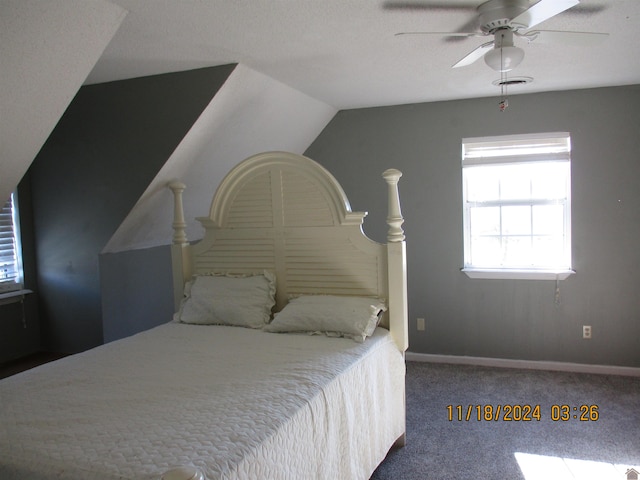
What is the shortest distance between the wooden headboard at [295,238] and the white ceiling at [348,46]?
0.62 m

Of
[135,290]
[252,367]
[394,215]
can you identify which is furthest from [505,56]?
[135,290]

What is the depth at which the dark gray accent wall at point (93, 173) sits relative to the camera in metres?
3.06

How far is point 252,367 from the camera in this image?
2.28 metres

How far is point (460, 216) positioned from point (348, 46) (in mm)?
2006

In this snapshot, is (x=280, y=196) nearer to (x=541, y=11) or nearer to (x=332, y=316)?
(x=332, y=316)

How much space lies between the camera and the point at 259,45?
8.50 ft

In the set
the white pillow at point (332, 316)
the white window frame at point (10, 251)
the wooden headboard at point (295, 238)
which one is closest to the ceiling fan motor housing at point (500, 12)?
the wooden headboard at point (295, 238)

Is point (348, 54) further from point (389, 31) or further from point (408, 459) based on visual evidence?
point (408, 459)

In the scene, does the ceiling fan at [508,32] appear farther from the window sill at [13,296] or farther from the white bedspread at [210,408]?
the window sill at [13,296]

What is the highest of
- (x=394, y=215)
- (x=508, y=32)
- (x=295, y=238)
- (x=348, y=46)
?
(x=348, y=46)

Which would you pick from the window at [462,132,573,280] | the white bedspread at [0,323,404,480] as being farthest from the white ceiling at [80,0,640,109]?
the white bedspread at [0,323,404,480]

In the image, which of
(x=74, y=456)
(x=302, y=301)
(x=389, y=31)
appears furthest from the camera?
(x=302, y=301)

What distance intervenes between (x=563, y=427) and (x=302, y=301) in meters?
1.71

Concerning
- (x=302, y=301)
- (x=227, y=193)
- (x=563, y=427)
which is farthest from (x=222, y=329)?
(x=563, y=427)
